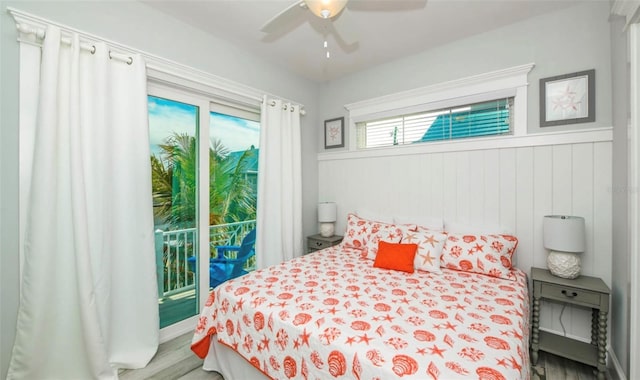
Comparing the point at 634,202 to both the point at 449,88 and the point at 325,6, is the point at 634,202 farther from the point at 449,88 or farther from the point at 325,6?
the point at 325,6

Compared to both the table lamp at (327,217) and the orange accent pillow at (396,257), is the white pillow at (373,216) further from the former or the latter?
the orange accent pillow at (396,257)

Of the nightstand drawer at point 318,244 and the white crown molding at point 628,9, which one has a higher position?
the white crown molding at point 628,9

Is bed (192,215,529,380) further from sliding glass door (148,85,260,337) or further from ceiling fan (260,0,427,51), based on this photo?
ceiling fan (260,0,427,51)

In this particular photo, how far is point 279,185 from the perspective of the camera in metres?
3.07

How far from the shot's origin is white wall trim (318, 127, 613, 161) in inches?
81.7

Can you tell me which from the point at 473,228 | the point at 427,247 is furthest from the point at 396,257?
the point at 473,228

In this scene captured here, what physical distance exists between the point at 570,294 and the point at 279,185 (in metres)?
2.62

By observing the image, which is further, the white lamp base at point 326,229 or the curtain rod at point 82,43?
the white lamp base at point 326,229

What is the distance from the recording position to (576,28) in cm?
212

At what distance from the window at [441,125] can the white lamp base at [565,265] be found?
1.12 m

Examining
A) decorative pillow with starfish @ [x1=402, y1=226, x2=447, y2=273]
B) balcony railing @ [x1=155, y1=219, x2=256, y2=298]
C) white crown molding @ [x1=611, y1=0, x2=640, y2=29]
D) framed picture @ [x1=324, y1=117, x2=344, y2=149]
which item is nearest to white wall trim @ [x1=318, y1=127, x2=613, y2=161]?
framed picture @ [x1=324, y1=117, x2=344, y2=149]

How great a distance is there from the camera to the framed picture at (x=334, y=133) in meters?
3.53

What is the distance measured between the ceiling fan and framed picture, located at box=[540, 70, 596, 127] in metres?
1.34

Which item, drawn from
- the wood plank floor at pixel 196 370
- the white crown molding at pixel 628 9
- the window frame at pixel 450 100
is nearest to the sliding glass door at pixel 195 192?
the wood plank floor at pixel 196 370
